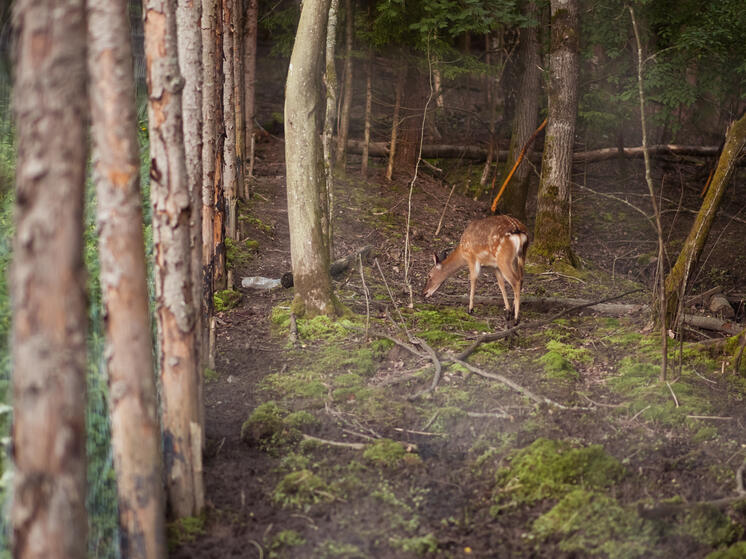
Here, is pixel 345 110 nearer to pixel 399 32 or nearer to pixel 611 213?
pixel 399 32

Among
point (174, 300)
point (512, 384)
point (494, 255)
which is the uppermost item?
point (174, 300)

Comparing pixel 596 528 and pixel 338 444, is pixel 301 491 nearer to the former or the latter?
pixel 338 444

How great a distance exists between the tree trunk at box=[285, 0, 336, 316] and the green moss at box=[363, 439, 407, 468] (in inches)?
129

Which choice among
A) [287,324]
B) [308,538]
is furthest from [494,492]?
[287,324]

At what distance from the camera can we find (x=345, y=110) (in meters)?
15.6

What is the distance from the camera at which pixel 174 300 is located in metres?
4.41

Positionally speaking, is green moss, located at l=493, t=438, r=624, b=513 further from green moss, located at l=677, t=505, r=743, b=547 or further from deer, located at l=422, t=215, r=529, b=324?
deer, located at l=422, t=215, r=529, b=324

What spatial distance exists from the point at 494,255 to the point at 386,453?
4.69 metres

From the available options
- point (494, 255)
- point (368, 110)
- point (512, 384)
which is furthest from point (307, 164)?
point (368, 110)

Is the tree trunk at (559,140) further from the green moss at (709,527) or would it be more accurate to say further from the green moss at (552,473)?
the green moss at (709,527)

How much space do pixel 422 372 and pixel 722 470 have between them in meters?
2.83

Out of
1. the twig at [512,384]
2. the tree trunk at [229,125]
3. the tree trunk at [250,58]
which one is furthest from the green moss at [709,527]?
the tree trunk at [250,58]

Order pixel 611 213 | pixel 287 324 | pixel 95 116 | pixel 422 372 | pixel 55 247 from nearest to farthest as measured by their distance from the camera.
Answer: pixel 55 247
pixel 95 116
pixel 422 372
pixel 287 324
pixel 611 213

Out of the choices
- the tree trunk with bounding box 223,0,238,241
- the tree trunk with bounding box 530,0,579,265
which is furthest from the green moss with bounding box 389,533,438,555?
the tree trunk with bounding box 530,0,579,265
